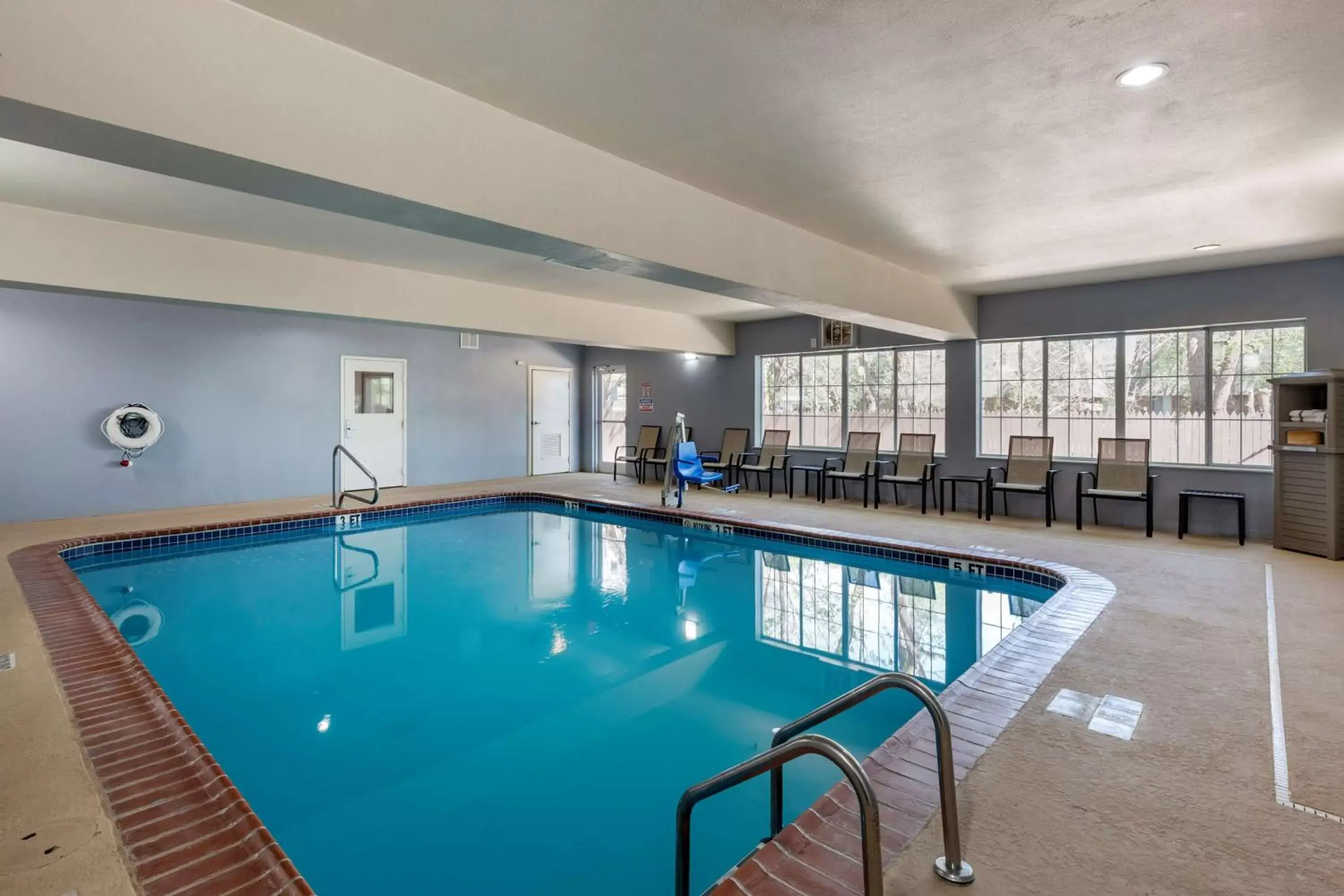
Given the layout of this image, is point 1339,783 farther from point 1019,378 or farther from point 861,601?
point 1019,378

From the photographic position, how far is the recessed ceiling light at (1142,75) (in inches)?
101

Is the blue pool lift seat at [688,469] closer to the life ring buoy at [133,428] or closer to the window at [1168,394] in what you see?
the window at [1168,394]

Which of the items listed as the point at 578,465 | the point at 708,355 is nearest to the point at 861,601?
the point at 708,355

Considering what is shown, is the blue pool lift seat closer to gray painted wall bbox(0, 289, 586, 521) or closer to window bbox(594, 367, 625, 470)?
gray painted wall bbox(0, 289, 586, 521)

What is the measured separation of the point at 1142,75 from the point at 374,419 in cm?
868

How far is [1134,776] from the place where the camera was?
6.68ft

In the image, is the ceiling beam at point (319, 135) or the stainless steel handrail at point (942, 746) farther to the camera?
the ceiling beam at point (319, 135)

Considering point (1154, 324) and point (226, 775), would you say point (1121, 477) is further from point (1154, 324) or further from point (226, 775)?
point (226, 775)

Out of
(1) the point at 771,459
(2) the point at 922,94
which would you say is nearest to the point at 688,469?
(1) the point at 771,459

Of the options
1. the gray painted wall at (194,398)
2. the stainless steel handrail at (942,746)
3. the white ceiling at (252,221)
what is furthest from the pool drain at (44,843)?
the gray painted wall at (194,398)

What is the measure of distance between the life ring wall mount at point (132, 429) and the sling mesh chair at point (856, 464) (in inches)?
288

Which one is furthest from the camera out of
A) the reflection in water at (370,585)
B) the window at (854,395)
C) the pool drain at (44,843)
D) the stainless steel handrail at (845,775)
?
the window at (854,395)

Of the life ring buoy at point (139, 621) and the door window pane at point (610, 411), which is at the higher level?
the door window pane at point (610, 411)

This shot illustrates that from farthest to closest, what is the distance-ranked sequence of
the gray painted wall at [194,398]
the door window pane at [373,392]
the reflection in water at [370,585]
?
the door window pane at [373,392]
the gray painted wall at [194,398]
the reflection in water at [370,585]
